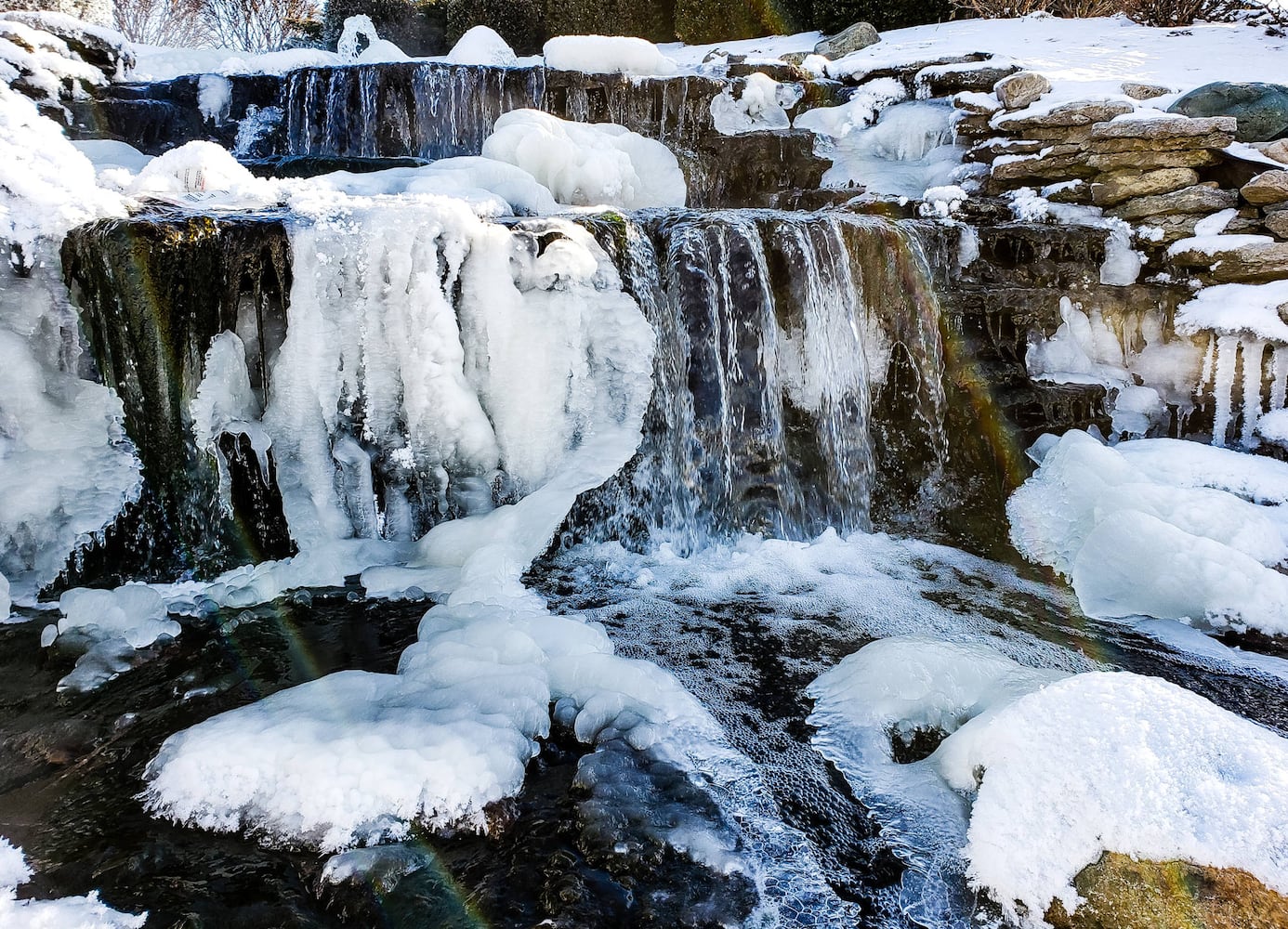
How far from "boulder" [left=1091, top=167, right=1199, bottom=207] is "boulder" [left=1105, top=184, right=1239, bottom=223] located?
5 centimetres

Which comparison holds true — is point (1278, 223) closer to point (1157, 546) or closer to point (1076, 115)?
point (1076, 115)

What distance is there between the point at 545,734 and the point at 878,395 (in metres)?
3.59

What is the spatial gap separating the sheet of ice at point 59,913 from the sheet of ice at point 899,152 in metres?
6.85

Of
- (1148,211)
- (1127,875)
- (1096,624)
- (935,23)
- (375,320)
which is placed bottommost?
(1096,624)

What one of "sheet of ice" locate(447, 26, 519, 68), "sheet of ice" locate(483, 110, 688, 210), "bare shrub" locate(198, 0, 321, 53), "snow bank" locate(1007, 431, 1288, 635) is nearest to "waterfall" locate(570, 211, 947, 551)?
"snow bank" locate(1007, 431, 1288, 635)

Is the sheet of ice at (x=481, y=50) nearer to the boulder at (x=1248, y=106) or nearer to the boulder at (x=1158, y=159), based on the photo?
the boulder at (x=1158, y=159)

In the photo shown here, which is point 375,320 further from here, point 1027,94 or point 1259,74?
point 1259,74

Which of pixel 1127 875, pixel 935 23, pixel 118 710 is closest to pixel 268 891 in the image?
pixel 118 710

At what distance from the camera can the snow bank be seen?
3.41 metres

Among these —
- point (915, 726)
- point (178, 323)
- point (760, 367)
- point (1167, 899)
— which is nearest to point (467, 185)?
point (178, 323)

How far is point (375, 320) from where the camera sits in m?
3.82

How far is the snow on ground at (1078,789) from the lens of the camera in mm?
1688

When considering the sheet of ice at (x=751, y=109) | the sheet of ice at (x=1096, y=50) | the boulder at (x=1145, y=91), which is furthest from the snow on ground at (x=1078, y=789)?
the sheet of ice at (x=751, y=109)

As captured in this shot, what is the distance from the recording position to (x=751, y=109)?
7.43 meters
